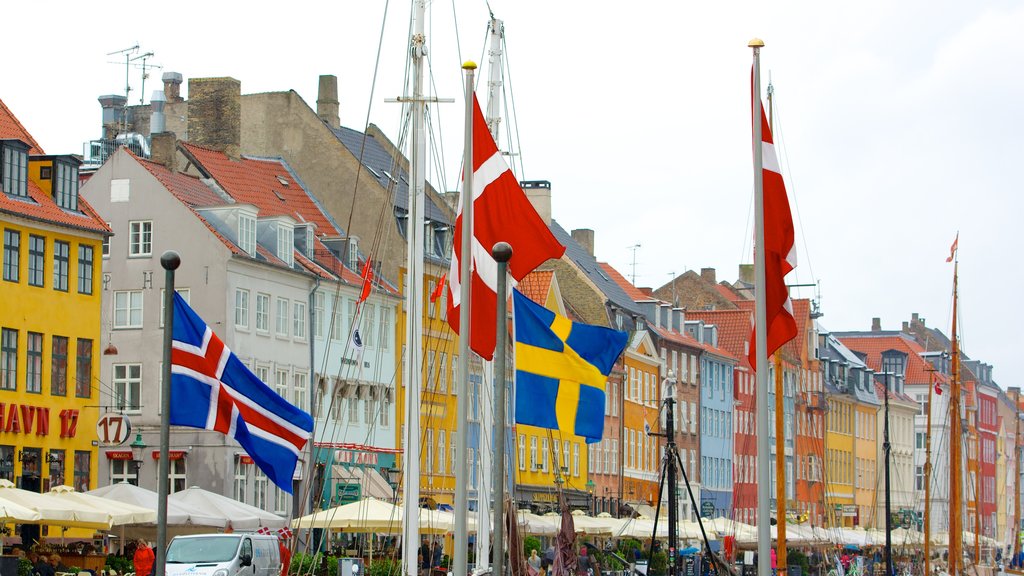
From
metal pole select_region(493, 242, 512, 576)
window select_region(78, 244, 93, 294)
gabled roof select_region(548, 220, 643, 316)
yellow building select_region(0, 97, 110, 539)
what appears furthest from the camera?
gabled roof select_region(548, 220, 643, 316)

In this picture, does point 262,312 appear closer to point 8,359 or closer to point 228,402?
point 8,359

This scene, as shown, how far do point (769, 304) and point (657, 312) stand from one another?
7393 centimetres

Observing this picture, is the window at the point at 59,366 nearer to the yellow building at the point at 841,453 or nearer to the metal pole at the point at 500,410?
the metal pole at the point at 500,410

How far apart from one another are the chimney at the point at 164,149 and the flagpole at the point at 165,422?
39195 millimetres

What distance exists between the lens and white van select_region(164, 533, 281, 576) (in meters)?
33.0

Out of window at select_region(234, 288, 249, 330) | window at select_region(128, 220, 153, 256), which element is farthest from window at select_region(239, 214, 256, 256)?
window at select_region(128, 220, 153, 256)

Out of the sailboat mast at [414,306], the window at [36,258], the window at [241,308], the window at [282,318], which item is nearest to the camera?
the sailboat mast at [414,306]

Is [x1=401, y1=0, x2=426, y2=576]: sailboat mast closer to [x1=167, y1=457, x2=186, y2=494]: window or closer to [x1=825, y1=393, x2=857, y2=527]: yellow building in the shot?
[x1=167, y1=457, x2=186, y2=494]: window

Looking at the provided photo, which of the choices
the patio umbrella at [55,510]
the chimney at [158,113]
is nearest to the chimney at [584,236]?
the chimney at [158,113]

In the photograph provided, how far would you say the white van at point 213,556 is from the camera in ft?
108

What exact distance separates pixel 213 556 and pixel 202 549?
309mm

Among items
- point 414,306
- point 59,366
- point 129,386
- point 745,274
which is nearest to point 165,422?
point 414,306

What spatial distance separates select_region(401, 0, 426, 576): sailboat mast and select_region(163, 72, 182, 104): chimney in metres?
45.3

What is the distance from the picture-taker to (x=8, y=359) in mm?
49875
